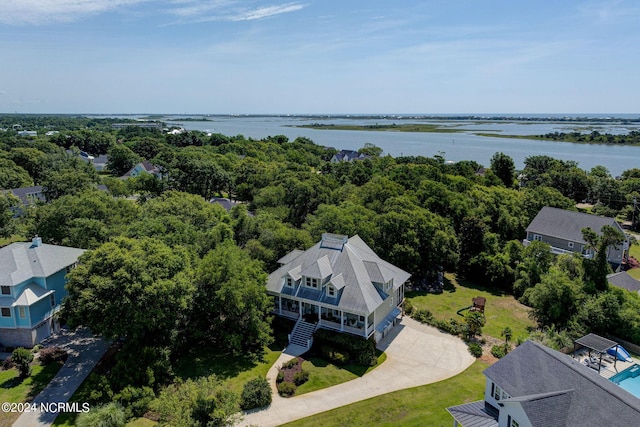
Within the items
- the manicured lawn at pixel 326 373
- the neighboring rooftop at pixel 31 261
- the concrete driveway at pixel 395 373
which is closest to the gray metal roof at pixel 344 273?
the manicured lawn at pixel 326 373

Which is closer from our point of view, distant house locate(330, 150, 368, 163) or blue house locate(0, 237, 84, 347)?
blue house locate(0, 237, 84, 347)

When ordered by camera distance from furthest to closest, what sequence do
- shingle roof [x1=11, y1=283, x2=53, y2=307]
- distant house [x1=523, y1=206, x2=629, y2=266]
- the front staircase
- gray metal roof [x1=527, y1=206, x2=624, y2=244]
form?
gray metal roof [x1=527, y1=206, x2=624, y2=244] < distant house [x1=523, y1=206, x2=629, y2=266] < the front staircase < shingle roof [x1=11, y1=283, x2=53, y2=307]

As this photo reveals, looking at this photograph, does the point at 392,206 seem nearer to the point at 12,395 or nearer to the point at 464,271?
the point at 464,271

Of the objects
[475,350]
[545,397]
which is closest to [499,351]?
[475,350]

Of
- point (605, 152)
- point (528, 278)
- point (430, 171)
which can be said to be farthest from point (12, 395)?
point (605, 152)

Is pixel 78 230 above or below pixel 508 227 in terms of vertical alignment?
above

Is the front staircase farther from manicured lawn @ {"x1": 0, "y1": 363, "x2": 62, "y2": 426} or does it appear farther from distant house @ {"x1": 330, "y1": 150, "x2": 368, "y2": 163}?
distant house @ {"x1": 330, "y1": 150, "x2": 368, "y2": 163}

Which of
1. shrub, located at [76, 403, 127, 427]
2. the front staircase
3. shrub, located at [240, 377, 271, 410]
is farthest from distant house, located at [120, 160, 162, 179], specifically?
shrub, located at [240, 377, 271, 410]
